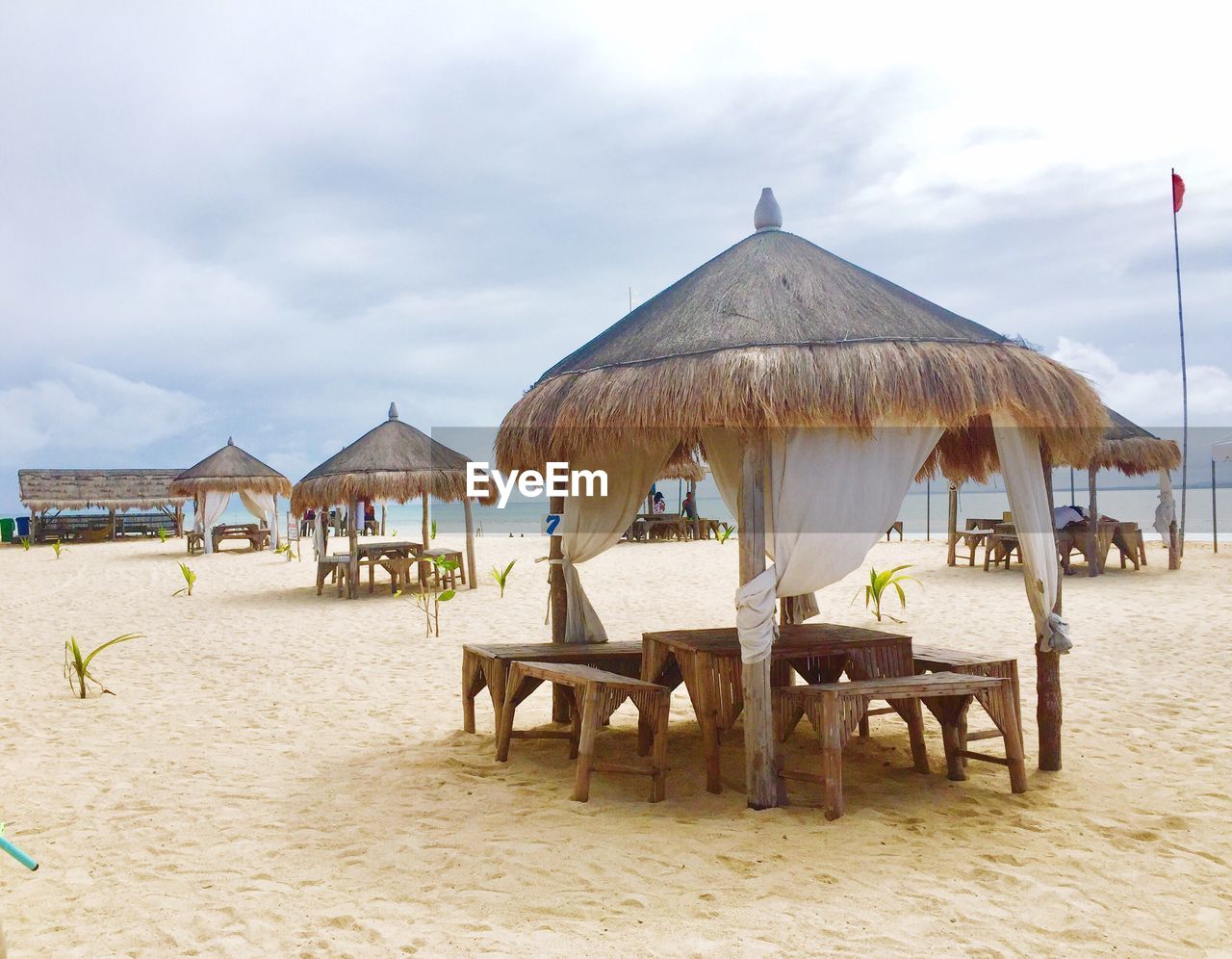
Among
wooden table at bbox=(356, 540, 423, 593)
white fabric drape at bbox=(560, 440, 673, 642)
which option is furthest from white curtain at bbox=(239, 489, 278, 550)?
white fabric drape at bbox=(560, 440, 673, 642)

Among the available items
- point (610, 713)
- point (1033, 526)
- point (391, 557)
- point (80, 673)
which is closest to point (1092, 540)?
point (1033, 526)

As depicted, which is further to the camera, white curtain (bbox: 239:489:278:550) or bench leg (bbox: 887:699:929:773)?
white curtain (bbox: 239:489:278:550)

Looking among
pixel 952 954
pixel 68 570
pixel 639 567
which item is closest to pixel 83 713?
pixel 952 954

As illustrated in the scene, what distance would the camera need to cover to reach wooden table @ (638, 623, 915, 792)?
4207 mm

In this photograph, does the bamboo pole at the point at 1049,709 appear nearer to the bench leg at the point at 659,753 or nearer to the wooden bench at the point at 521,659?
the bench leg at the point at 659,753

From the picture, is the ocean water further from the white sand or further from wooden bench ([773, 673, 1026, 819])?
wooden bench ([773, 673, 1026, 819])

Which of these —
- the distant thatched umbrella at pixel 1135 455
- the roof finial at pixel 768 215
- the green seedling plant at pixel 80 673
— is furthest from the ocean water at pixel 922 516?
the roof finial at pixel 768 215

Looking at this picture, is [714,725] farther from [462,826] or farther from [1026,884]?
[1026,884]

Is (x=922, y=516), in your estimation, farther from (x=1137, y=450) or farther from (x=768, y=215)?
(x=768, y=215)

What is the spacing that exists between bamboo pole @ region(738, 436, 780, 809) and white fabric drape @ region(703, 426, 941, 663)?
7cm

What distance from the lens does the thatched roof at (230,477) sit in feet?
68.6

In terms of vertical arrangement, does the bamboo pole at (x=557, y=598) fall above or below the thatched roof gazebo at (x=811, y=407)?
below

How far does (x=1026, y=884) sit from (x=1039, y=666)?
151 cm

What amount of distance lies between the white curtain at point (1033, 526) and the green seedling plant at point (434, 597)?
5.28 metres
